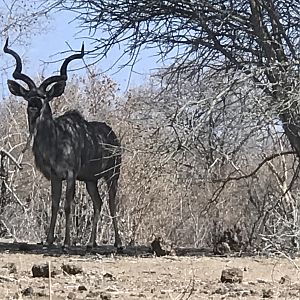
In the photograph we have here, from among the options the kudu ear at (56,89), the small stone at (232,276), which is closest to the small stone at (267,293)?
the small stone at (232,276)

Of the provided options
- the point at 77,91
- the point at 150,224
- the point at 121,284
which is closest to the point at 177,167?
the point at 121,284

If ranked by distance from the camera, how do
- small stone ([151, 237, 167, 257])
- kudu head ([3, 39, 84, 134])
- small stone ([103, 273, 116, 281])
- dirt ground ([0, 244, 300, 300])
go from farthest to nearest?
1. kudu head ([3, 39, 84, 134])
2. small stone ([151, 237, 167, 257])
3. small stone ([103, 273, 116, 281])
4. dirt ground ([0, 244, 300, 300])

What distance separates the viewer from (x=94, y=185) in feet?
51.2

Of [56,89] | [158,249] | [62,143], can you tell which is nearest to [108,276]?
[158,249]

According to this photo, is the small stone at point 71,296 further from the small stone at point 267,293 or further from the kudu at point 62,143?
the kudu at point 62,143

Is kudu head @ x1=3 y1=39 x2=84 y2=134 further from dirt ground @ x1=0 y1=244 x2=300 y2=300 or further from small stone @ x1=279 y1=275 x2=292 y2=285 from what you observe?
small stone @ x1=279 y1=275 x2=292 y2=285

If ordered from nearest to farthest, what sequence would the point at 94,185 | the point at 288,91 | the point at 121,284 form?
the point at 121,284, the point at 288,91, the point at 94,185

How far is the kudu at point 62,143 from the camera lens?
554 inches

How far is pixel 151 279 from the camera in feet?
30.8

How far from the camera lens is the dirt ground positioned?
25.5 ft

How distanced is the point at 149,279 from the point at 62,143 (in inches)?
206

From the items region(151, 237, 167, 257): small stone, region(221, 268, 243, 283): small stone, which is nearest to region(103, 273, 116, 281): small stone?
region(221, 268, 243, 283): small stone

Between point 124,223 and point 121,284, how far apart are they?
12199 millimetres

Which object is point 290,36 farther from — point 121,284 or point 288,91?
point 121,284
